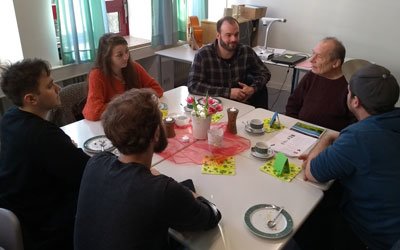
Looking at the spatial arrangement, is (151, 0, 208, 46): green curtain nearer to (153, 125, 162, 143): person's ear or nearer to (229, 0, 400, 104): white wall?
(229, 0, 400, 104): white wall

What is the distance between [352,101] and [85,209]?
1.18m

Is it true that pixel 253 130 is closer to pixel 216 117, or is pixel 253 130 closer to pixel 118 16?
pixel 216 117

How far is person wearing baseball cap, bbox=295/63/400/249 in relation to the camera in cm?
130

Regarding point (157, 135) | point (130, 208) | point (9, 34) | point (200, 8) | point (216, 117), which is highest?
point (200, 8)

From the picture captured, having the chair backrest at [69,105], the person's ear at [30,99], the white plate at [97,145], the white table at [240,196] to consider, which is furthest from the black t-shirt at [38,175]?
the chair backrest at [69,105]

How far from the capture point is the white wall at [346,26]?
12.0ft

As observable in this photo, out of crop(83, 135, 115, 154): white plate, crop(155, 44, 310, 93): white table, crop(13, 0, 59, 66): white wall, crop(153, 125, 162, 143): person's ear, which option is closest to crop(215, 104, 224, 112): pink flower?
crop(83, 135, 115, 154): white plate

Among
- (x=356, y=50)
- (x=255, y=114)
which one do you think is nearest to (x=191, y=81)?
(x=255, y=114)

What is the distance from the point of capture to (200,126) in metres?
1.75

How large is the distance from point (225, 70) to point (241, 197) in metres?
1.48

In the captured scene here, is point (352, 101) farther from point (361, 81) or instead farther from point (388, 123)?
point (388, 123)

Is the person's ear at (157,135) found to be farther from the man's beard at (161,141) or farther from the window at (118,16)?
the window at (118,16)

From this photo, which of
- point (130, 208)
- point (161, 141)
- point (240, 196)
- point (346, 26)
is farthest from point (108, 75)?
point (346, 26)

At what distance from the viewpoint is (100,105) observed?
2.04m
